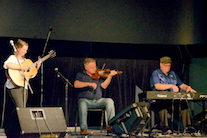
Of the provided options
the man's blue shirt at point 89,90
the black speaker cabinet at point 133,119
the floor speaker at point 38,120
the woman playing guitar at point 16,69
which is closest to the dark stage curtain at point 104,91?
the man's blue shirt at point 89,90

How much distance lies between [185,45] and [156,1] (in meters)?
1.10

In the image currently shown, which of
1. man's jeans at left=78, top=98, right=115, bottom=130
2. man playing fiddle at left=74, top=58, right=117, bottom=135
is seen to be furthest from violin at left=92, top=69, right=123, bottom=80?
man's jeans at left=78, top=98, right=115, bottom=130

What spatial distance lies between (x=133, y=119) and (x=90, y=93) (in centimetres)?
103

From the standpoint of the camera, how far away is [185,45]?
4887 mm

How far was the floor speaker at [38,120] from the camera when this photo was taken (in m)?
2.81

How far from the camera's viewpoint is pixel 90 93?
3.94 meters

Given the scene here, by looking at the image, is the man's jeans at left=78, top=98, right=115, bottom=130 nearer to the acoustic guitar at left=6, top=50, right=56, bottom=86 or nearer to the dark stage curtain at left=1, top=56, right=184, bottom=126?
the acoustic guitar at left=6, top=50, right=56, bottom=86

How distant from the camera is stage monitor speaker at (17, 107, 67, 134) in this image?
2.81 m

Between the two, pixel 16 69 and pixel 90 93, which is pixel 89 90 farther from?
pixel 16 69

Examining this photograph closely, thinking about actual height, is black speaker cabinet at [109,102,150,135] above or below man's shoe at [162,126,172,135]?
above

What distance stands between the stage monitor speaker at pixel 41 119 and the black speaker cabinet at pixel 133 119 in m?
0.82

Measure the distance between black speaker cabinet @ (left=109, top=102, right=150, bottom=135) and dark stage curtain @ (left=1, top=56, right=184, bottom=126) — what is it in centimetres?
161

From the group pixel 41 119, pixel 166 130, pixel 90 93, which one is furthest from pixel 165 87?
pixel 41 119

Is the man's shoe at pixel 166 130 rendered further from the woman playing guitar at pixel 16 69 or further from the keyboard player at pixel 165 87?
the woman playing guitar at pixel 16 69
